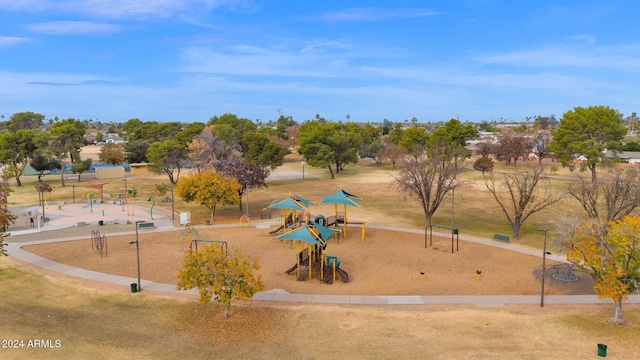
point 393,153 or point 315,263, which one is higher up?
point 393,153

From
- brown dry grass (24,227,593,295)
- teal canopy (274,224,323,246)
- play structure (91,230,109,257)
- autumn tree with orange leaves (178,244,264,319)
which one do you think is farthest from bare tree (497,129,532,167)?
autumn tree with orange leaves (178,244,264,319)

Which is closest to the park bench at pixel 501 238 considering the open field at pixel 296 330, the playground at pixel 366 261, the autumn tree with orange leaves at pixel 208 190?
the playground at pixel 366 261

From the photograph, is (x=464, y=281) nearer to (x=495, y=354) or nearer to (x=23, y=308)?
(x=495, y=354)

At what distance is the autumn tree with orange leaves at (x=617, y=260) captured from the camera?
19250 millimetres

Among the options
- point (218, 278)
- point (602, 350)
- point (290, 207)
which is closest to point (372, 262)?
point (290, 207)

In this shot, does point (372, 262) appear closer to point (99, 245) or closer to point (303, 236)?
point (303, 236)

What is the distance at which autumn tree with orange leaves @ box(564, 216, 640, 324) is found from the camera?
63.2 ft

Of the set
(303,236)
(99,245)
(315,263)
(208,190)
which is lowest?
(99,245)

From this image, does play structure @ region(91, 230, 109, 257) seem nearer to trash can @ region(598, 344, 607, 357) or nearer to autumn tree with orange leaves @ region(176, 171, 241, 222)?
autumn tree with orange leaves @ region(176, 171, 241, 222)

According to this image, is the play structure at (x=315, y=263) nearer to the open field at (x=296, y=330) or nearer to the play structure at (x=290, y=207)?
the open field at (x=296, y=330)

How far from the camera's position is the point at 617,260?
19.7 meters

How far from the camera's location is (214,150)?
211ft

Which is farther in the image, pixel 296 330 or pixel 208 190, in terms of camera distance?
pixel 208 190

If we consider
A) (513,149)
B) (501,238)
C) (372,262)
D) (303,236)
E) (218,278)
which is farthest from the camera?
(513,149)
